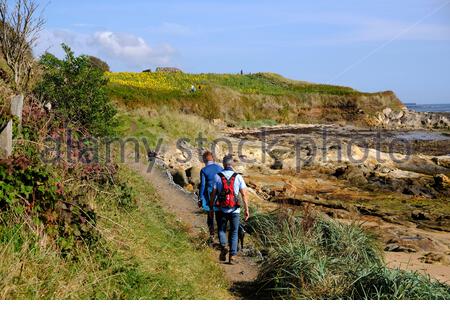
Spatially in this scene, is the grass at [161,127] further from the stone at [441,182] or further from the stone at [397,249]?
the stone at [397,249]

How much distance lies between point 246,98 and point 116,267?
45.0 m

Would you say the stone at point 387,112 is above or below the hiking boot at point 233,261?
above

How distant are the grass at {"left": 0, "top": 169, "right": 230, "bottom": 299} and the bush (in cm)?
444

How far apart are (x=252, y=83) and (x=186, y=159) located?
4351cm

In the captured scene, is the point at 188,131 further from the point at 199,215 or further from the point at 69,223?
the point at 69,223

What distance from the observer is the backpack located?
8.52 m

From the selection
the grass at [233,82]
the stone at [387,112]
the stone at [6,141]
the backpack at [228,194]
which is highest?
the grass at [233,82]

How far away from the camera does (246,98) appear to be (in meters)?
50.8

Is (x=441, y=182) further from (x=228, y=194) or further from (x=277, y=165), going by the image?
(x=228, y=194)

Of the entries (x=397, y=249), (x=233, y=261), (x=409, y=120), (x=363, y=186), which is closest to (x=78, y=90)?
(x=233, y=261)

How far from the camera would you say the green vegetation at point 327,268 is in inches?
252

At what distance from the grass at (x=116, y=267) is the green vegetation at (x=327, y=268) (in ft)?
2.65

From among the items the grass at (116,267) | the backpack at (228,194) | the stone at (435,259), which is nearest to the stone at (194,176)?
the stone at (435,259)

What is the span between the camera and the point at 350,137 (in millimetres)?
40625
